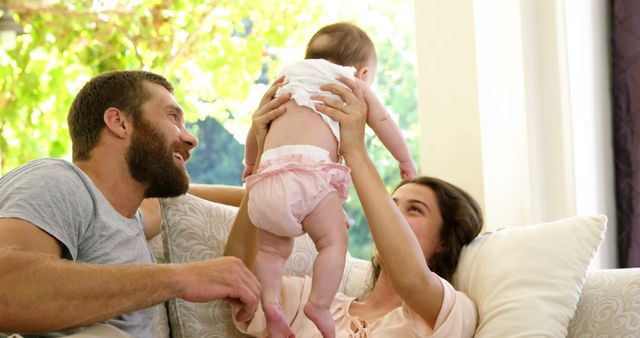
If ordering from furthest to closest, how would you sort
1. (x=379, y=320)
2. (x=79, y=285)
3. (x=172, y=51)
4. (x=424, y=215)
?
(x=172, y=51)
(x=424, y=215)
(x=379, y=320)
(x=79, y=285)

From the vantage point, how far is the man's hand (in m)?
1.86

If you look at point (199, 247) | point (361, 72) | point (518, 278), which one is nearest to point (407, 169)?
point (361, 72)

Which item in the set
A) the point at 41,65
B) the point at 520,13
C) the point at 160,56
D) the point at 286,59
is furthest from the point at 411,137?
the point at 520,13

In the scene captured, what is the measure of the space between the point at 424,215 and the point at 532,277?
348 mm

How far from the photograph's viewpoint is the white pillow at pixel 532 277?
205cm

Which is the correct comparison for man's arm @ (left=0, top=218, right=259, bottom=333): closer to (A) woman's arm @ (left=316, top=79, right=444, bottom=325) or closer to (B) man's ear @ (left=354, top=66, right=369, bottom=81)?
(A) woman's arm @ (left=316, top=79, right=444, bottom=325)

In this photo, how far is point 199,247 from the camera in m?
2.37

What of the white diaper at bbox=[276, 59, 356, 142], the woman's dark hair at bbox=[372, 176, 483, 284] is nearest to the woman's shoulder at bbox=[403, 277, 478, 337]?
the woman's dark hair at bbox=[372, 176, 483, 284]

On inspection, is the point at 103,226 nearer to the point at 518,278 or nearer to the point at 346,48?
the point at 346,48

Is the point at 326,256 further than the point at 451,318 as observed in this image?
No

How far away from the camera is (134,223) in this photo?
7.45 ft

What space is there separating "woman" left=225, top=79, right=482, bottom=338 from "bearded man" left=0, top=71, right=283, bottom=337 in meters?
0.17

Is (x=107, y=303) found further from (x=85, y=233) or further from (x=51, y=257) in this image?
(x=85, y=233)

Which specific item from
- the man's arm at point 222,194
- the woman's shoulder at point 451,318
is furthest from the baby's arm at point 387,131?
the man's arm at point 222,194
